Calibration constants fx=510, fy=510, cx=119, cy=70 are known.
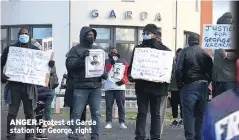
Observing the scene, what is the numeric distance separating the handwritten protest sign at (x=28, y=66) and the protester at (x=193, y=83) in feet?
7.26

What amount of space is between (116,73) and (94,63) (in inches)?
125

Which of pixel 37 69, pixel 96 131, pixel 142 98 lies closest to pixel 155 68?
pixel 142 98

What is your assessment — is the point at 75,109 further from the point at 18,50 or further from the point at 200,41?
the point at 200,41

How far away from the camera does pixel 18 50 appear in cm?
826

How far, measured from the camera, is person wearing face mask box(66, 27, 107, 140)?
8.03 meters

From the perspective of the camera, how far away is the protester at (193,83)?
8328mm

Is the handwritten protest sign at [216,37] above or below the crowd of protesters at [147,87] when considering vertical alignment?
above

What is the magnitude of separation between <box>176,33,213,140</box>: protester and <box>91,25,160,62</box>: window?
42.9 feet

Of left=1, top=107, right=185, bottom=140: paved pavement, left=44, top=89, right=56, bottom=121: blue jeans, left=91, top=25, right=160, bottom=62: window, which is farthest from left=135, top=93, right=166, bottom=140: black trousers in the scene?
left=91, top=25, right=160, bottom=62: window

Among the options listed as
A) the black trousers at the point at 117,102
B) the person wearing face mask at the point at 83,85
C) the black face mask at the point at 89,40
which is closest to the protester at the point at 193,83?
the person wearing face mask at the point at 83,85

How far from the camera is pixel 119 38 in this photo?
71.6ft

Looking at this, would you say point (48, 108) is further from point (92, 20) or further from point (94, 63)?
point (92, 20)

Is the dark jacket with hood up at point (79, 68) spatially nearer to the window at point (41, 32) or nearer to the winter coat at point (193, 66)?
the winter coat at point (193, 66)

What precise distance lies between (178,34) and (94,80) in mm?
15233
